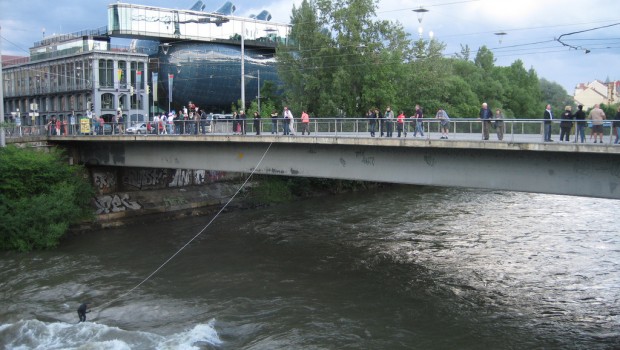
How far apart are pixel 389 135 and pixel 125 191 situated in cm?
2344

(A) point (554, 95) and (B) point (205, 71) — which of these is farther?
(A) point (554, 95)

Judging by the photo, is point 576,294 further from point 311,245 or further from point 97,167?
point 97,167

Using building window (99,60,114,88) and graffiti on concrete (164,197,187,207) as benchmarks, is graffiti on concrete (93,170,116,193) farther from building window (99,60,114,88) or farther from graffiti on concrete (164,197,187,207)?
building window (99,60,114,88)

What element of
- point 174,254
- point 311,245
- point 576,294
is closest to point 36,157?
point 174,254

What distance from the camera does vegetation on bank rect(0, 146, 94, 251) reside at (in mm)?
30297

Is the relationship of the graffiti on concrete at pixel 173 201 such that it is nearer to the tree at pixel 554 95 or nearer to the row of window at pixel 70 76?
the row of window at pixel 70 76

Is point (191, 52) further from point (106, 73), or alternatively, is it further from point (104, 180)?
point (104, 180)

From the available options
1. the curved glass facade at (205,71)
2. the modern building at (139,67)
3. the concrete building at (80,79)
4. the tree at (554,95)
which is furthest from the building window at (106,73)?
the tree at (554,95)

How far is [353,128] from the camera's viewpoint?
26.5 metres

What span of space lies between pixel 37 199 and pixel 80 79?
48218 millimetres

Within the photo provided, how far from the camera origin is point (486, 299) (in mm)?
21547

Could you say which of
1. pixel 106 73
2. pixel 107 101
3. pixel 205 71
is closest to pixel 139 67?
pixel 106 73

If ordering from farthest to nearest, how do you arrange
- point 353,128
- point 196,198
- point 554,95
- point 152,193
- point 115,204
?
point 554,95 < point 196,198 < point 152,193 < point 115,204 < point 353,128

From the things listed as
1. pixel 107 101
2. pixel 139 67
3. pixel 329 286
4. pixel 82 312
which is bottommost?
pixel 329 286
